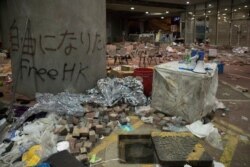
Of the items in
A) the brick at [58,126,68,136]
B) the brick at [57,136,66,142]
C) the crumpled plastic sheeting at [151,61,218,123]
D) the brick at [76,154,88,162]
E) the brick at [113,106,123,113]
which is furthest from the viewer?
the brick at [113,106,123,113]

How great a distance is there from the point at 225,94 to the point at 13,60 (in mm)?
4783

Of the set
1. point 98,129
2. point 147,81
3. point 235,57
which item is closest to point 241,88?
point 147,81

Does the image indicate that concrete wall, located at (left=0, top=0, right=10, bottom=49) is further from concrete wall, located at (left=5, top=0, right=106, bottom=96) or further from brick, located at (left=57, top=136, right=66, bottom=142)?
brick, located at (left=57, top=136, right=66, bottom=142)

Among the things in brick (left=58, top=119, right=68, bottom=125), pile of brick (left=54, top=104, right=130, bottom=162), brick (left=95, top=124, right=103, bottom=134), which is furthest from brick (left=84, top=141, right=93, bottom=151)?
brick (left=58, top=119, right=68, bottom=125)

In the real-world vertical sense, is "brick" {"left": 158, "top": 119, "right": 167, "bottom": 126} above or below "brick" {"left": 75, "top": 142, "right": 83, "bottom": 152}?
above

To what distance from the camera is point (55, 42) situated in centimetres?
488

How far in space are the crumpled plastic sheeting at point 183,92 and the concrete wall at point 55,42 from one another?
158 cm

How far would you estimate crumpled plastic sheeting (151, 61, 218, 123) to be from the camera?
12.9ft

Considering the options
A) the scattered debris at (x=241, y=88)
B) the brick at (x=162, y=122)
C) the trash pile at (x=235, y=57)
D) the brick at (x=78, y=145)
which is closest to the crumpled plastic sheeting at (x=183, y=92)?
the brick at (x=162, y=122)

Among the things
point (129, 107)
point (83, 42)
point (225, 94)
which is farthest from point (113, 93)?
point (225, 94)

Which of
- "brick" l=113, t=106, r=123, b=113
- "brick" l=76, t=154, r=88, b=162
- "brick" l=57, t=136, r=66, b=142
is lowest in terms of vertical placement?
"brick" l=76, t=154, r=88, b=162

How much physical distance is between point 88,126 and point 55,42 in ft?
6.34

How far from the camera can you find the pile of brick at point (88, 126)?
10.8 feet

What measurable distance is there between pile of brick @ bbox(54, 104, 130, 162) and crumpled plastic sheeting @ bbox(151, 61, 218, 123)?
715 millimetres
